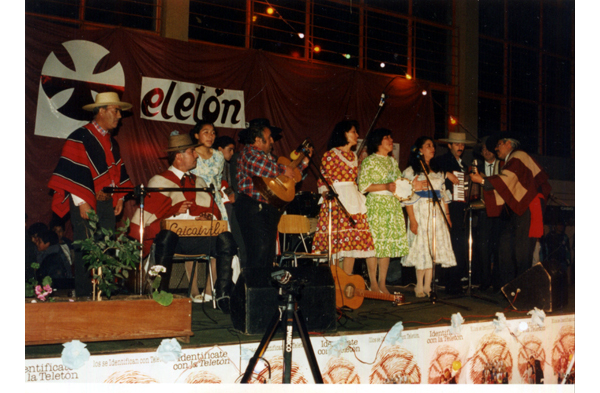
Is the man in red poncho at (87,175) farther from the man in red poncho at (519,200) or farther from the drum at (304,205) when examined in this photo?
the man in red poncho at (519,200)

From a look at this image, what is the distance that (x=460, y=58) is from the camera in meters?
8.65

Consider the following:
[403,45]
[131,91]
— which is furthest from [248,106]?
[403,45]

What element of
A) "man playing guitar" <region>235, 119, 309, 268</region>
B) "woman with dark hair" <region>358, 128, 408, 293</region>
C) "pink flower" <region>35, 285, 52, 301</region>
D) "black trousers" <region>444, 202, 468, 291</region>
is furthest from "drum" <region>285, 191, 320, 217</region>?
"pink flower" <region>35, 285, 52, 301</region>

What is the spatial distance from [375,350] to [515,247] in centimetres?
247

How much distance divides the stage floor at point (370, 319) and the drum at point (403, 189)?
1010 millimetres

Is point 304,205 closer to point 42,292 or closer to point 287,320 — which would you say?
point 287,320

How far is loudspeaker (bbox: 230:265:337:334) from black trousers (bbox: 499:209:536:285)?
101 inches

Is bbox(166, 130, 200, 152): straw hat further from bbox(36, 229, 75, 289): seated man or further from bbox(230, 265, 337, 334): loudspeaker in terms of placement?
bbox(36, 229, 75, 289): seated man

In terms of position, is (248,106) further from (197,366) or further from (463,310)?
(197,366)

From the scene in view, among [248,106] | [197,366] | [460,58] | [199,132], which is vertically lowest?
[197,366]

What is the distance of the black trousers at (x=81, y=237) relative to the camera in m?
3.77

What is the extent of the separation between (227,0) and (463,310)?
193 inches
